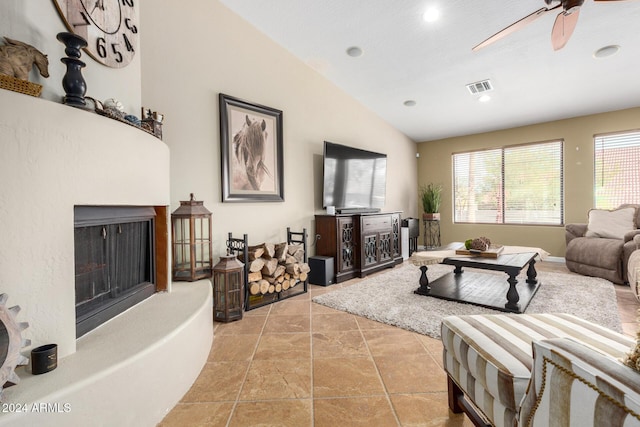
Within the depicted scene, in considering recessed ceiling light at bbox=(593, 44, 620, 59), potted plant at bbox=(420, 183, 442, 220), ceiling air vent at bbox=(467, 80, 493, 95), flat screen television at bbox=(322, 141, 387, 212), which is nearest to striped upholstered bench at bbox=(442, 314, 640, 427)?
flat screen television at bbox=(322, 141, 387, 212)

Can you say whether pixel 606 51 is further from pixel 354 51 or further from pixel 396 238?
pixel 396 238

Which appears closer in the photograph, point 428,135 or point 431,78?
point 431,78

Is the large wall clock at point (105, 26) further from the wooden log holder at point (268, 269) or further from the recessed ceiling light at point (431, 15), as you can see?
the recessed ceiling light at point (431, 15)

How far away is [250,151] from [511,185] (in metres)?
5.05

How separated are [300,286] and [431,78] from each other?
3.32m

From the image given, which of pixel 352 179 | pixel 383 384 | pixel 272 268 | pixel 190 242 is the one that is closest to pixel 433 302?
pixel 383 384

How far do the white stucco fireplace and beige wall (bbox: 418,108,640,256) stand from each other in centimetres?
589

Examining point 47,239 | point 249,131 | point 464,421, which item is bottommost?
point 464,421

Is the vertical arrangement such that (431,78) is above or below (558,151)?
above

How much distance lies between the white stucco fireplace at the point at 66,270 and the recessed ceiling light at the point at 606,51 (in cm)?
465

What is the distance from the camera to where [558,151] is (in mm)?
5074

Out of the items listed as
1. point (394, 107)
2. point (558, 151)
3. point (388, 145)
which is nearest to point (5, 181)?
point (394, 107)

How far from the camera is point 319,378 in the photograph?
1649 mm

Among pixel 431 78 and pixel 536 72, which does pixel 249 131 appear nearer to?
pixel 431 78
